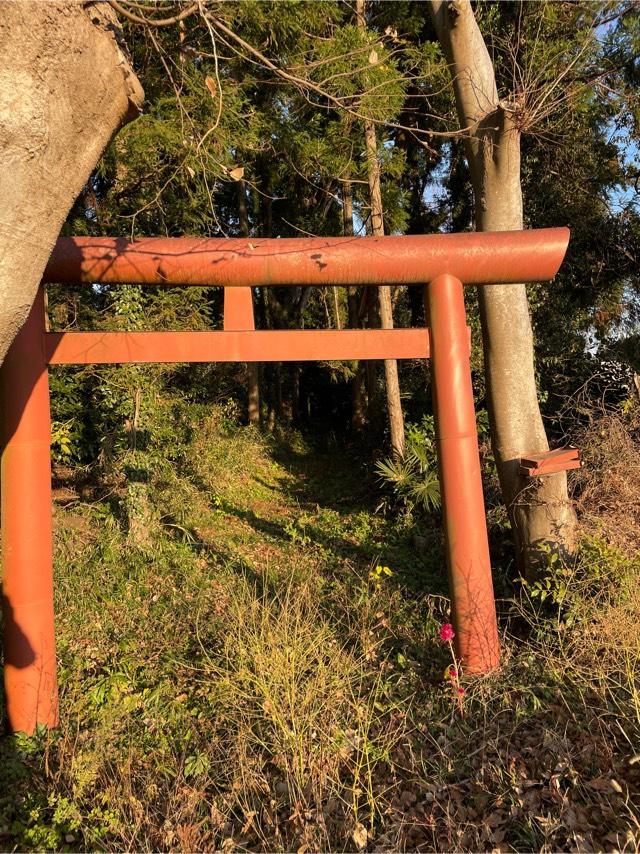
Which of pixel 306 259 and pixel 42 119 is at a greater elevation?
pixel 306 259

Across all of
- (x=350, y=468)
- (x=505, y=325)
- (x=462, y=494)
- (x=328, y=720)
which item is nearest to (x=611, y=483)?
(x=505, y=325)

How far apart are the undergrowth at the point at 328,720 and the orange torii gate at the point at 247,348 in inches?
16.9

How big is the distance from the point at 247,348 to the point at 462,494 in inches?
66.8

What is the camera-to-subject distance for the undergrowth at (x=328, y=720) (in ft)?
8.75

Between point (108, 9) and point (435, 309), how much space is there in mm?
2326

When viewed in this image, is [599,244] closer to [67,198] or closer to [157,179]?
[157,179]

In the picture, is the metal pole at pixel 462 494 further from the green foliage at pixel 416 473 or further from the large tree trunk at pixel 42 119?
the green foliage at pixel 416 473

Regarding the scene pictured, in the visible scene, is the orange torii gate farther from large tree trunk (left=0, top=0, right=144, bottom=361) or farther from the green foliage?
the green foliage

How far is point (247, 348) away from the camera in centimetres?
356

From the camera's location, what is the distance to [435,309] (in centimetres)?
366

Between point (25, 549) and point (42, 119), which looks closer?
point (42, 119)

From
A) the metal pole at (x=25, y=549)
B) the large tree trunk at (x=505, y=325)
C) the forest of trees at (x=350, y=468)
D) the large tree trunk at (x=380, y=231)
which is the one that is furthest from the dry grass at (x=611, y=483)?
the metal pole at (x=25, y=549)

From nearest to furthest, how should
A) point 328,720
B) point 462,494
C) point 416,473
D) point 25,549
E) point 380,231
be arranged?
point 328,720
point 25,549
point 462,494
point 416,473
point 380,231

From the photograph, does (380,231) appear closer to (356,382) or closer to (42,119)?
(356,382)
